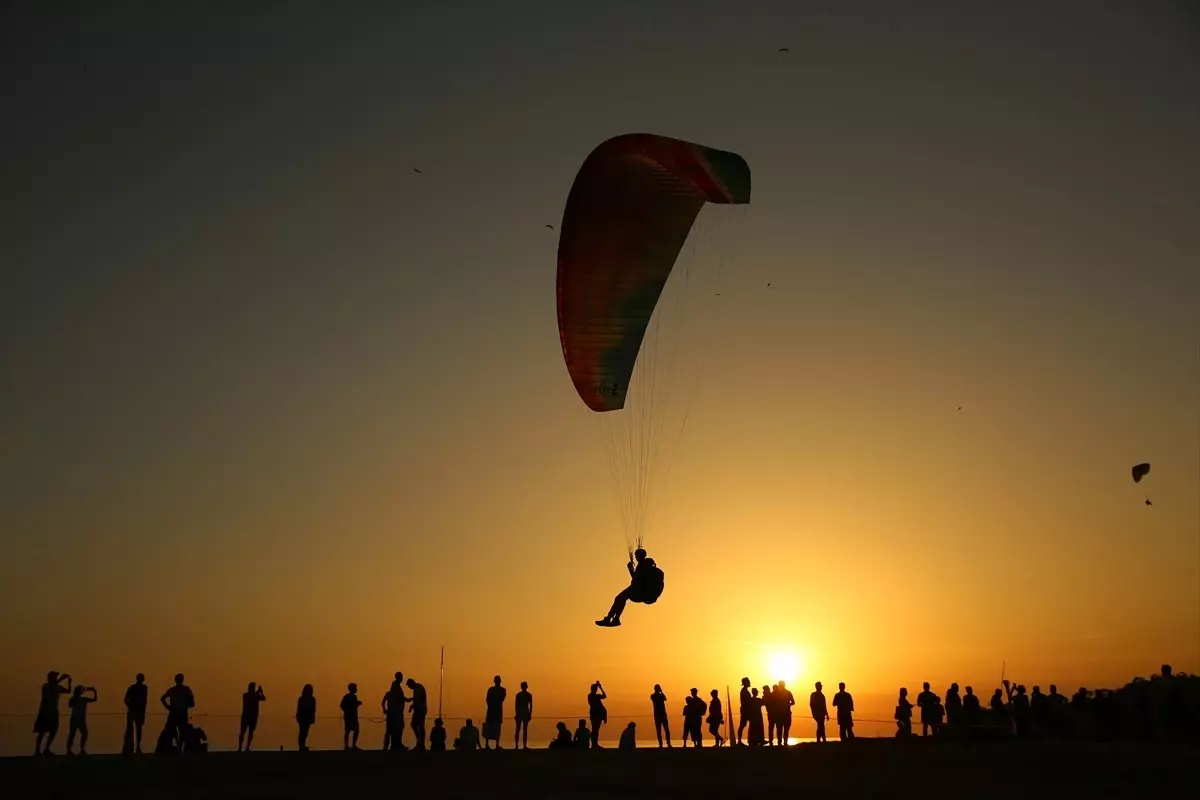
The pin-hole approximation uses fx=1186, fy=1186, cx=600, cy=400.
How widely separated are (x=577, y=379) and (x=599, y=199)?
4.00m

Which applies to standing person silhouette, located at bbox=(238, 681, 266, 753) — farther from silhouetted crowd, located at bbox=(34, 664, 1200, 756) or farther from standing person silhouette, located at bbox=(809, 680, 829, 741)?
standing person silhouette, located at bbox=(809, 680, 829, 741)

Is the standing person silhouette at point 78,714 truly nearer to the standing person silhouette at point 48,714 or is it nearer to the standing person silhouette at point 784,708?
the standing person silhouette at point 48,714

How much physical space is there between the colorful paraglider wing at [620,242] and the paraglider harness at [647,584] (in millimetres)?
4229

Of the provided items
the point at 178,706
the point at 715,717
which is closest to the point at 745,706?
the point at 715,717

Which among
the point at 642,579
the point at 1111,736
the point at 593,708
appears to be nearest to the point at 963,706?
the point at 1111,736

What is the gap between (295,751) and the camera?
25.0 m

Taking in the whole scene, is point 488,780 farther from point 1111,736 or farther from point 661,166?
point 1111,736

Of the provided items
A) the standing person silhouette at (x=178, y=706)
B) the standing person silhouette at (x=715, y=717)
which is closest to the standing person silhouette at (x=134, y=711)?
the standing person silhouette at (x=178, y=706)

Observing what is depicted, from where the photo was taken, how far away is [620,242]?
24.1 meters

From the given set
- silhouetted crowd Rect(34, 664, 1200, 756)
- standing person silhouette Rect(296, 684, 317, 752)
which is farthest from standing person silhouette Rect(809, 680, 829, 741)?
standing person silhouette Rect(296, 684, 317, 752)

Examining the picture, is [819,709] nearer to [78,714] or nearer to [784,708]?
[784,708]

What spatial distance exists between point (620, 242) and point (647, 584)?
22.6 ft

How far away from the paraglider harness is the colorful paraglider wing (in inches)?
166

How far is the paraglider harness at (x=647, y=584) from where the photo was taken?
22922 millimetres
